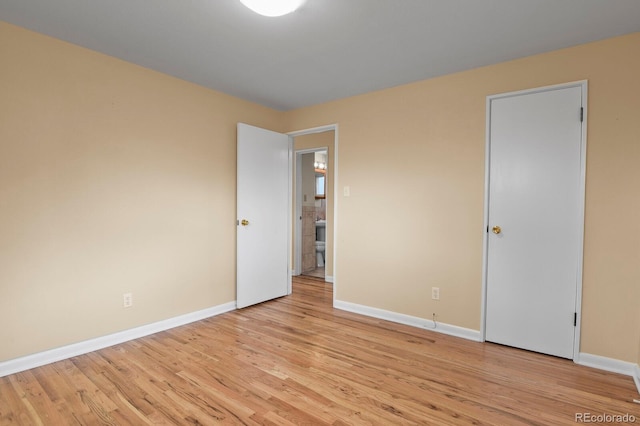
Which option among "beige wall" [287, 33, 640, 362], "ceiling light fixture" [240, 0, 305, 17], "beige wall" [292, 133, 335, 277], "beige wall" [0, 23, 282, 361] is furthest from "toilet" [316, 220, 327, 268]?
"ceiling light fixture" [240, 0, 305, 17]

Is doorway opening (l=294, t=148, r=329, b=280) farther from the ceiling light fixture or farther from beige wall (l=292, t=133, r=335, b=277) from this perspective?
the ceiling light fixture

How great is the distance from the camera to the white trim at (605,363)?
90.4 inches

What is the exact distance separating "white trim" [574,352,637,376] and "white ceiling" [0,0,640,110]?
235cm

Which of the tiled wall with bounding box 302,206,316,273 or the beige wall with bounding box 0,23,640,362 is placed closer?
the beige wall with bounding box 0,23,640,362

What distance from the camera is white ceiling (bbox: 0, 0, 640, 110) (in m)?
2.01

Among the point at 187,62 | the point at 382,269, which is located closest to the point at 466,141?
the point at 382,269

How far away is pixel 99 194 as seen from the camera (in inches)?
104

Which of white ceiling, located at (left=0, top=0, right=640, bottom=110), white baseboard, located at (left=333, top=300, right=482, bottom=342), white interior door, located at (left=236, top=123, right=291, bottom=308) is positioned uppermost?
white ceiling, located at (left=0, top=0, right=640, bottom=110)

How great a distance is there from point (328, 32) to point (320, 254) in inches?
178

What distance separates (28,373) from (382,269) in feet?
9.90

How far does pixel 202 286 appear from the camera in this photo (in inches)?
135

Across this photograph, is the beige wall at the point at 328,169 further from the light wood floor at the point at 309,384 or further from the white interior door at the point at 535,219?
the white interior door at the point at 535,219

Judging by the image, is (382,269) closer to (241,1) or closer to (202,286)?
(202,286)

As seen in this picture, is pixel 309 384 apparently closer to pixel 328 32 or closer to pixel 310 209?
pixel 328 32
